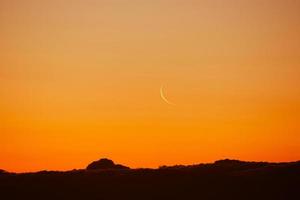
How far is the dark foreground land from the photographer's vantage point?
51.9 metres

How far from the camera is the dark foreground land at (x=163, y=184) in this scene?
2045 inches

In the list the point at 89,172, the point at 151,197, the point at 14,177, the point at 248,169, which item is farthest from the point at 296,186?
the point at 14,177

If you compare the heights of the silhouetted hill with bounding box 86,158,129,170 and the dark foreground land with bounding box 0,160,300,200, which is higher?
the silhouetted hill with bounding box 86,158,129,170

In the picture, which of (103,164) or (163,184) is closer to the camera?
(163,184)

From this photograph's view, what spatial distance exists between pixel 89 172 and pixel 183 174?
362 inches

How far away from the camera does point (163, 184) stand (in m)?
55.0

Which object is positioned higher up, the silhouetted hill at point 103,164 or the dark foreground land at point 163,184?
the silhouetted hill at point 103,164

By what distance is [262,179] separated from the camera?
52.9 metres

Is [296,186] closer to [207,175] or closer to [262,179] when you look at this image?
[262,179]

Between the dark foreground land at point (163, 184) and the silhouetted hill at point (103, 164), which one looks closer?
the dark foreground land at point (163, 184)

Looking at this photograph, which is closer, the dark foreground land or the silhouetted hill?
the dark foreground land

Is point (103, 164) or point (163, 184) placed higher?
point (103, 164)

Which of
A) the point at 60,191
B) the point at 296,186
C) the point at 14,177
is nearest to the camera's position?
the point at 296,186

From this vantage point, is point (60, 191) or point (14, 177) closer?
point (60, 191)
